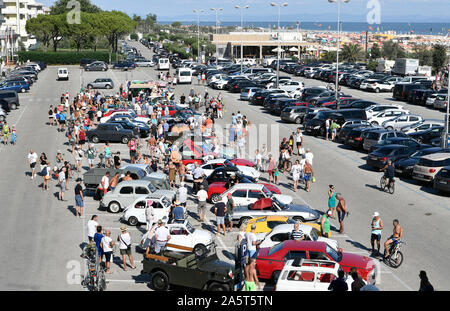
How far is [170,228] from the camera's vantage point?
18469mm

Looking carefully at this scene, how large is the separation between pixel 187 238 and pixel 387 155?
14.8 meters

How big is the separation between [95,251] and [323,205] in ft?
34.9

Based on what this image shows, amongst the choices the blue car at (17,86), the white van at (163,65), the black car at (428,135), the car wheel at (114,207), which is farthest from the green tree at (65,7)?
the car wheel at (114,207)

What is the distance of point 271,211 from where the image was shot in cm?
2133

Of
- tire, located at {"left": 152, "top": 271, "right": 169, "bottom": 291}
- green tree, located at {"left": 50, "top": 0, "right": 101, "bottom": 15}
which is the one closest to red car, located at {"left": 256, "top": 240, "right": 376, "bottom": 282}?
tire, located at {"left": 152, "top": 271, "right": 169, "bottom": 291}

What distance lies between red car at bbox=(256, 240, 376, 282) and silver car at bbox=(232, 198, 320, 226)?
4332mm

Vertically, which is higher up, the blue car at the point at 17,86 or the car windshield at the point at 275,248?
the blue car at the point at 17,86

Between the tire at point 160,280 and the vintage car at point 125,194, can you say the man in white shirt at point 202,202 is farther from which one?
the tire at point 160,280

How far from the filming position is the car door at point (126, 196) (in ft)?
76.1

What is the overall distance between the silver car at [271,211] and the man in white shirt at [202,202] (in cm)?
115

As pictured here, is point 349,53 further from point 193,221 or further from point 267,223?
point 267,223

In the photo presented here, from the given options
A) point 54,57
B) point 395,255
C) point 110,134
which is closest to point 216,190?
point 395,255

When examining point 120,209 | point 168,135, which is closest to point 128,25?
point 168,135

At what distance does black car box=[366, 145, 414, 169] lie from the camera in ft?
96.8
